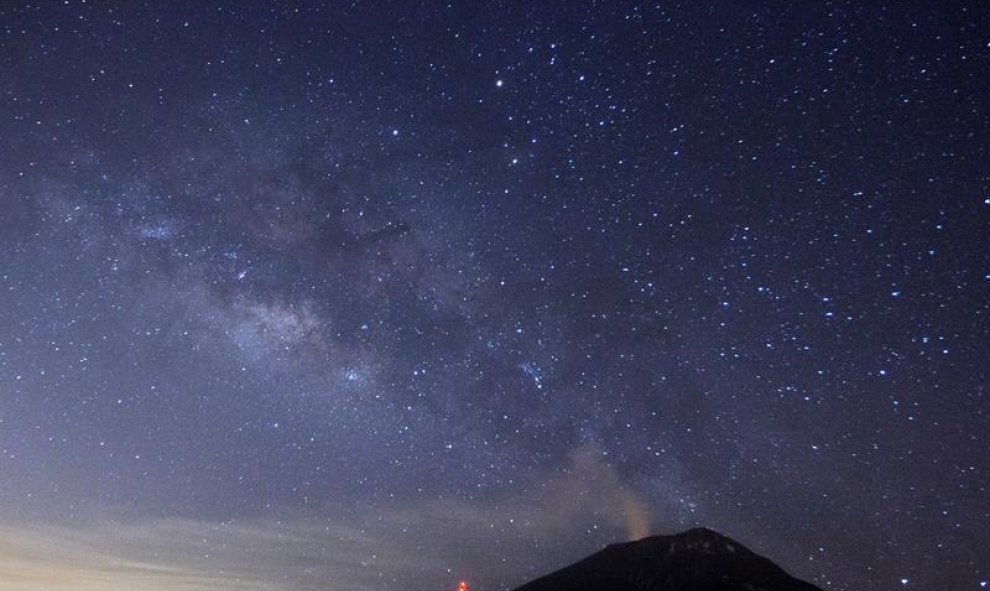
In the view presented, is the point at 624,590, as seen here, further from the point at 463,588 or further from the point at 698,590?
the point at 463,588

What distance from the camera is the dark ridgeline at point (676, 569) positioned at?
10681 cm

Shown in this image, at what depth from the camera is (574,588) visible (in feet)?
354

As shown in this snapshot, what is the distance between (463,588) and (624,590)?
30.1 metres

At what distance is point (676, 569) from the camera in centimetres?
10981

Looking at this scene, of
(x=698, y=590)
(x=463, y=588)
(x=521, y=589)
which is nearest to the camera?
(x=463, y=588)

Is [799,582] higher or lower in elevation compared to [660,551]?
lower

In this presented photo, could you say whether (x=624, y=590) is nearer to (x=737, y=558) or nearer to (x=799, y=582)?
(x=737, y=558)

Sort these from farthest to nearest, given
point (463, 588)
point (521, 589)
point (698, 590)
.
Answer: point (521, 589)
point (698, 590)
point (463, 588)

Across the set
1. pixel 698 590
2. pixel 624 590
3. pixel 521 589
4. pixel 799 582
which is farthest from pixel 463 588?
pixel 799 582

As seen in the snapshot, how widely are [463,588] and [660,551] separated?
4287 centimetres

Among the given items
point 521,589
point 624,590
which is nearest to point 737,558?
point 624,590

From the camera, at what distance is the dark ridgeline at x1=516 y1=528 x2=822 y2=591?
10681 cm

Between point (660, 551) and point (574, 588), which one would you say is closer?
point (574, 588)

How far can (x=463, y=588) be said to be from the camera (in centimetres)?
9138
